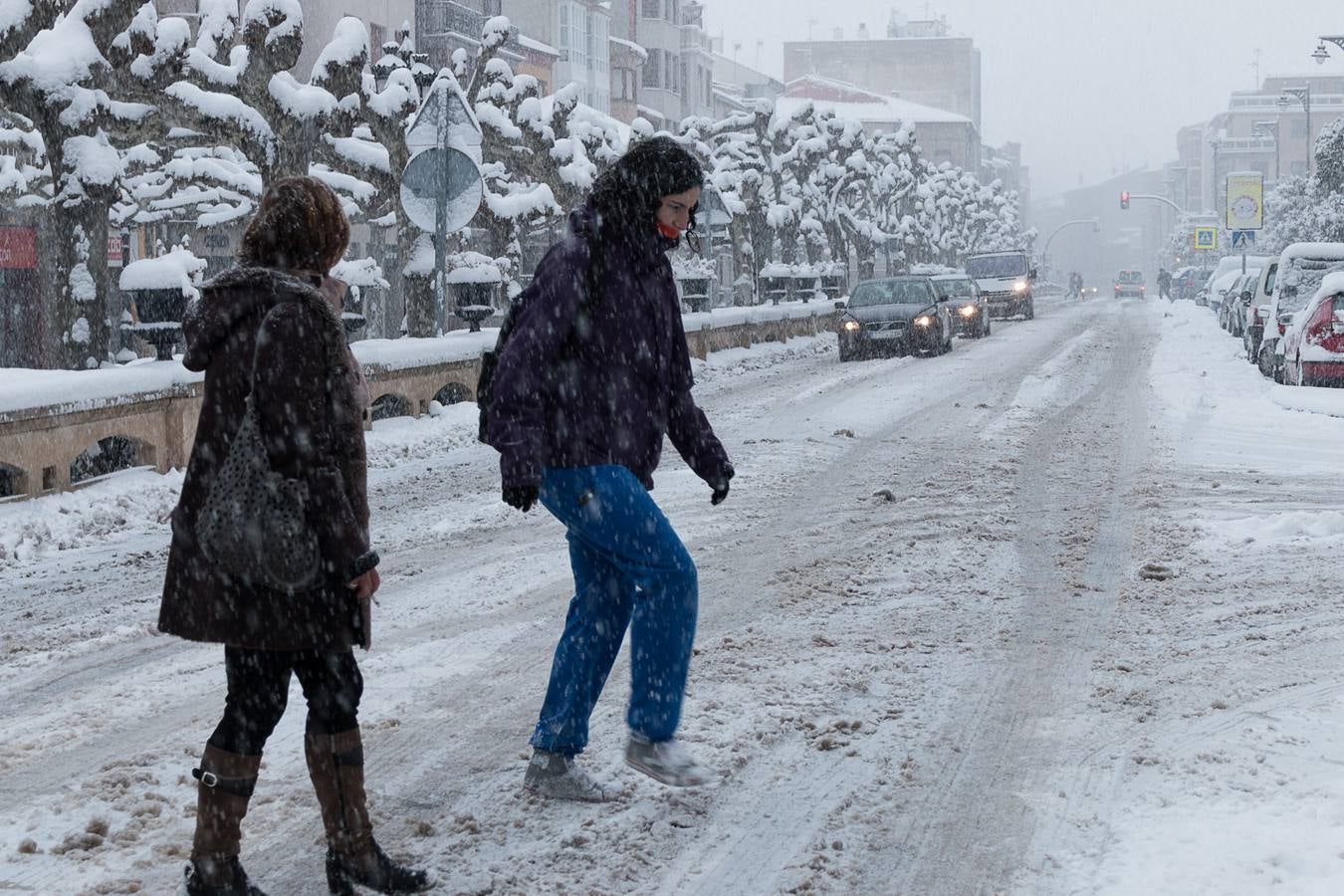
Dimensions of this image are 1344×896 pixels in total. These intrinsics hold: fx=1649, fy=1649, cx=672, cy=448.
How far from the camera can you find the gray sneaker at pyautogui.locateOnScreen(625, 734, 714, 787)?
14.2ft

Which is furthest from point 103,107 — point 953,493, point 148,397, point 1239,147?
point 1239,147

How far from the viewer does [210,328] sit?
347 cm

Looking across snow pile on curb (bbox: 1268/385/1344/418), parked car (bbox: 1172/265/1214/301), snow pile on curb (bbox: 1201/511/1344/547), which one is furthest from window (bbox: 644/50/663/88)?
snow pile on curb (bbox: 1201/511/1344/547)

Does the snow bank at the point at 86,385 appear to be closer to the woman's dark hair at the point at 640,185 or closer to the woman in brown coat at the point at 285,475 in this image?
the woman's dark hair at the point at 640,185

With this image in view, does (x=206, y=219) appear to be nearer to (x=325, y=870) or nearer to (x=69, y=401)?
(x=69, y=401)

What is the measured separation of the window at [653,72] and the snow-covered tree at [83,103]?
206ft

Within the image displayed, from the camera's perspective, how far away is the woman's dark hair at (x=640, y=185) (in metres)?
4.17

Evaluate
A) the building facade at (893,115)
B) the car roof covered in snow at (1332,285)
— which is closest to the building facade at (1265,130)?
the building facade at (893,115)

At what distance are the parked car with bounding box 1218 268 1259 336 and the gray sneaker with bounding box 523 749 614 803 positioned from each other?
81.3 ft

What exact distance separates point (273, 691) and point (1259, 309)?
22.4 m

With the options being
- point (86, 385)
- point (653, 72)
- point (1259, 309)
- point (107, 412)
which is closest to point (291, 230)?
point (86, 385)

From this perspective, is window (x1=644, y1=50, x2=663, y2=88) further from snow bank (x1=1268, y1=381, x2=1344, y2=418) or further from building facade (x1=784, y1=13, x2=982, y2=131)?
building facade (x1=784, y1=13, x2=982, y2=131)

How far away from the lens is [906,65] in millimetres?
182875

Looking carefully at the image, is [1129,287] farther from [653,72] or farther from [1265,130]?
[1265,130]
